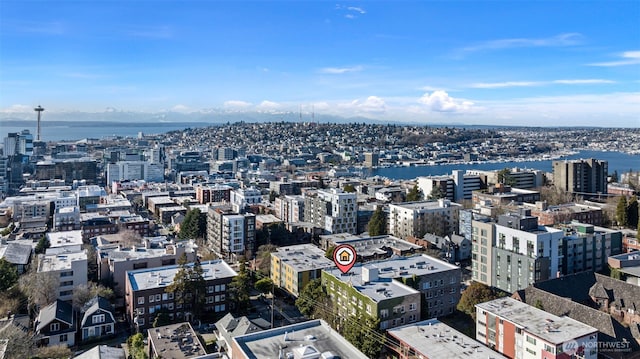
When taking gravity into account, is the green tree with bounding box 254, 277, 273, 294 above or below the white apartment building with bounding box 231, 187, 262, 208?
below

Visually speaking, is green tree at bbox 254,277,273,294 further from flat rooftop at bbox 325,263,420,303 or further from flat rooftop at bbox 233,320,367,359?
flat rooftop at bbox 233,320,367,359

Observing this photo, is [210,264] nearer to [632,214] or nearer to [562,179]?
[632,214]

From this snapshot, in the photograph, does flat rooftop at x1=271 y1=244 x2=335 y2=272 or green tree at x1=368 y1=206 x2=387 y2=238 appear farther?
green tree at x1=368 y1=206 x2=387 y2=238

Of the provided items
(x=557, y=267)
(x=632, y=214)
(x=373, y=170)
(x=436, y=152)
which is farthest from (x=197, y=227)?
(x=436, y=152)

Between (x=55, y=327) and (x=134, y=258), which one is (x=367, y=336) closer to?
(x=55, y=327)

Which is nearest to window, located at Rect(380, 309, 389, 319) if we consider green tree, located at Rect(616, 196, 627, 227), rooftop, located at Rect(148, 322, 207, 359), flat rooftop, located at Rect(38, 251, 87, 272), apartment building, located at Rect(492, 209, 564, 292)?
rooftop, located at Rect(148, 322, 207, 359)

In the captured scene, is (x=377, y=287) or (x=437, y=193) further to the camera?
(x=437, y=193)

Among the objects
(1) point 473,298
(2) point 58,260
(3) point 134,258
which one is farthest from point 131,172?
(1) point 473,298
